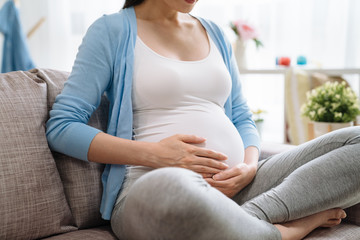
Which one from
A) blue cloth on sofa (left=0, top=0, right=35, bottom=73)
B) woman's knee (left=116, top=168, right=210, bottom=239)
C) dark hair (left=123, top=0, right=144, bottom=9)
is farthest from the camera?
blue cloth on sofa (left=0, top=0, right=35, bottom=73)

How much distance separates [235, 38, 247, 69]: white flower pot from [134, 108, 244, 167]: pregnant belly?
5.29ft

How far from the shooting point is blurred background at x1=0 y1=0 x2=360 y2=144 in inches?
102

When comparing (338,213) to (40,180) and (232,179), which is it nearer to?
(232,179)

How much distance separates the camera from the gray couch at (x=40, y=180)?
0.89 m

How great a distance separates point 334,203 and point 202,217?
38 cm

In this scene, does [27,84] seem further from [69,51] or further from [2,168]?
[69,51]

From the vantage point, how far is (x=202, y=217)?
0.71m

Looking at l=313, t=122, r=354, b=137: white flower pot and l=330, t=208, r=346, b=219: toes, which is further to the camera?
l=313, t=122, r=354, b=137: white flower pot

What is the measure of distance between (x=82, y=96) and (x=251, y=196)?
1.63 ft

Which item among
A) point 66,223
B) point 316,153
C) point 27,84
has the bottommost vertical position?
point 66,223

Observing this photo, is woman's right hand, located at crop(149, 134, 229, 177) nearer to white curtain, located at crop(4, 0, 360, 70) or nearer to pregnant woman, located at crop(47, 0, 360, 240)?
pregnant woman, located at crop(47, 0, 360, 240)

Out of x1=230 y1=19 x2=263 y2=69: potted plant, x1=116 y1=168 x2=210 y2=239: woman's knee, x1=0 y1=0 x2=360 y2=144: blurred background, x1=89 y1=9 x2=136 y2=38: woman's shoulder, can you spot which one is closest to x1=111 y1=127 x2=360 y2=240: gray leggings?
x1=116 y1=168 x2=210 y2=239: woman's knee

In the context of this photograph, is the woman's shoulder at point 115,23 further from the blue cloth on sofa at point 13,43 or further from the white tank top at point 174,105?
the blue cloth on sofa at point 13,43

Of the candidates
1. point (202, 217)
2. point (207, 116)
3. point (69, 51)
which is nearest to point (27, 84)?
point (207, 116)
